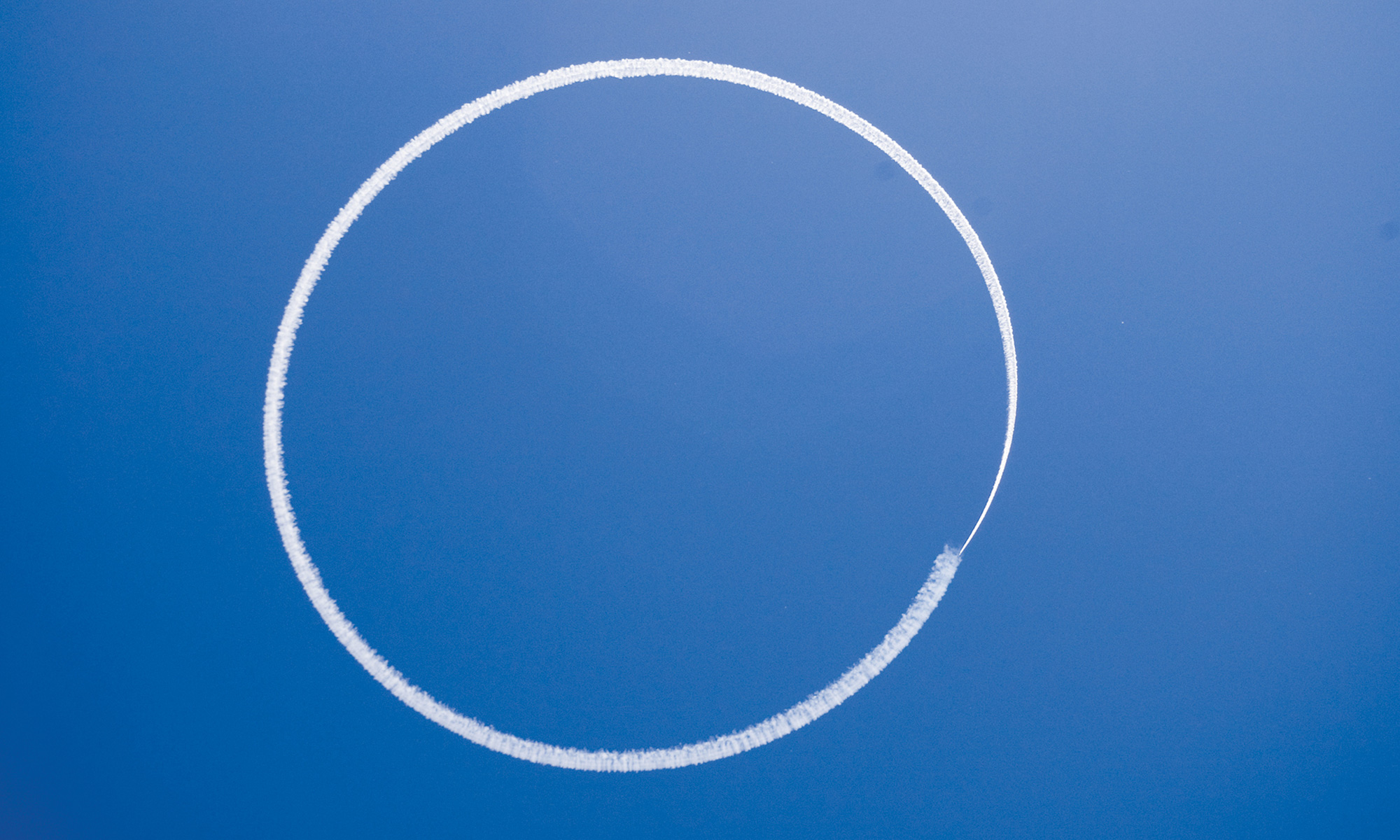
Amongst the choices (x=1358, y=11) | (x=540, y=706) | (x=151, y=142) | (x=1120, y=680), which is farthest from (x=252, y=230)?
(x=1358, y=11)

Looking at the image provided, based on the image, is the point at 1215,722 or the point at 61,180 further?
the point at 1215,722

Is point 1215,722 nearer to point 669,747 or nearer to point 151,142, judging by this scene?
point 669,747

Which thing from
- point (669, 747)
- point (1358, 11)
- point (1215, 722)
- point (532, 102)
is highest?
point (1358, 11)

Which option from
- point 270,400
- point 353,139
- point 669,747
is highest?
point 353,139

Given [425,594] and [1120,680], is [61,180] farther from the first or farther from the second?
[1120,680]

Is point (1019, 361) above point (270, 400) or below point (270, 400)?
above

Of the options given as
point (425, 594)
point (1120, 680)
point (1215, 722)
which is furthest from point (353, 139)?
point (1215, 722)
